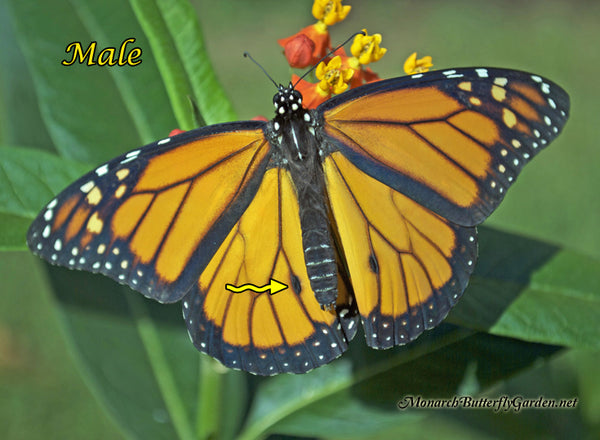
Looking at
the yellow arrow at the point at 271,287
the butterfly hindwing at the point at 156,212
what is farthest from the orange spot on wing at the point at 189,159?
the yellow arrow at the point at 271,287

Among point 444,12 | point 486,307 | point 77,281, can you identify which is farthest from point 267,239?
point 444,12

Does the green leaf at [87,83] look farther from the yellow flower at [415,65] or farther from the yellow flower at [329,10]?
the yellow flower at [415,65]

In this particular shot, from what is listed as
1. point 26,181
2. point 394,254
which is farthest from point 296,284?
point 26,181

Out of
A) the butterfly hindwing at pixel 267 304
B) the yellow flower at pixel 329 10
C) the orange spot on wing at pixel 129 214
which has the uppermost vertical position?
the yellow flower at pixel 329 10

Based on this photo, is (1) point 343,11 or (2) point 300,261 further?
(1) point 343,11

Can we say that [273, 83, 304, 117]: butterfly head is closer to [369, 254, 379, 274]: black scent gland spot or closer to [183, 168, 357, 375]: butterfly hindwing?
[183, 168, 357, 375]: butterfly hindwing

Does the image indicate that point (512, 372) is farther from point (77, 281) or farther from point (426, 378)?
point (77, 281)
